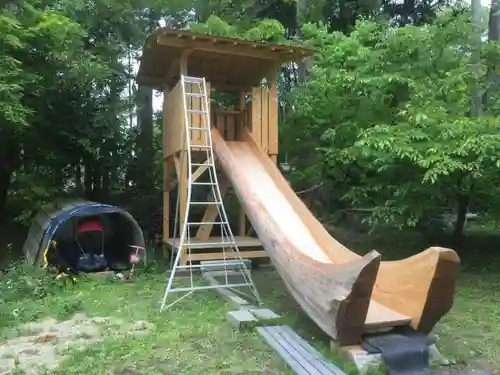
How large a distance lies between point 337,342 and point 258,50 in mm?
5514

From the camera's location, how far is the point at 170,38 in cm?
776

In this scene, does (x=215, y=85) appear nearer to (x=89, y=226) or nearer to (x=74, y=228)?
(x=89, y=226)

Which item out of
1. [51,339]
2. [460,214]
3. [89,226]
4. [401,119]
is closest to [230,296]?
[51,339]

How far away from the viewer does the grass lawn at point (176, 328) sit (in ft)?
13.9

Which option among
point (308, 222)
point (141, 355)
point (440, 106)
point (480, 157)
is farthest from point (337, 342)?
point (440, 106)

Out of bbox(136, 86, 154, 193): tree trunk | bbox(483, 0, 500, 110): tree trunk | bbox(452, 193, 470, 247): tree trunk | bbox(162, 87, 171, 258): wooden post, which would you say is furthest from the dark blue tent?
bbox(483, 0, 500, 110): tree trunk

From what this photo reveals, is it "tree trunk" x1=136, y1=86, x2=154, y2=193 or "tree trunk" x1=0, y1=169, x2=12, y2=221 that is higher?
"tree trunk" x1=136, y1=86, x2=154, y2=193

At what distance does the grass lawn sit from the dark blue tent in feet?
3.29

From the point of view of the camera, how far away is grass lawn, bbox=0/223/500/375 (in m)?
4.25

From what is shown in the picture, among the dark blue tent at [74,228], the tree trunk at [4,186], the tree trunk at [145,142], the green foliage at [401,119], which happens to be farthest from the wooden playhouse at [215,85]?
the tree trunk at [4,186]

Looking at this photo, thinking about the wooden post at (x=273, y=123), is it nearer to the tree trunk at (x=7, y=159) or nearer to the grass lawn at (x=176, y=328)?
the grass lawn at (x=176, y=328)

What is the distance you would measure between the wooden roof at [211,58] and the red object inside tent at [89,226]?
3.17 metres

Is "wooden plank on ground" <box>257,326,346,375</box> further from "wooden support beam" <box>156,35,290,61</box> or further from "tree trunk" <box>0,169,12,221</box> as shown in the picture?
"tree trunk" <box>0,169,12,221</box>

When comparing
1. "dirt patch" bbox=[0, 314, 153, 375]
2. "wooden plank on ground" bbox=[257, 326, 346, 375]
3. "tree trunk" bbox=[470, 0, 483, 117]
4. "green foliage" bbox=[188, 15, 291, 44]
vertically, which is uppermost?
"green foliage" bbox=[188, 15, 291, 44]
